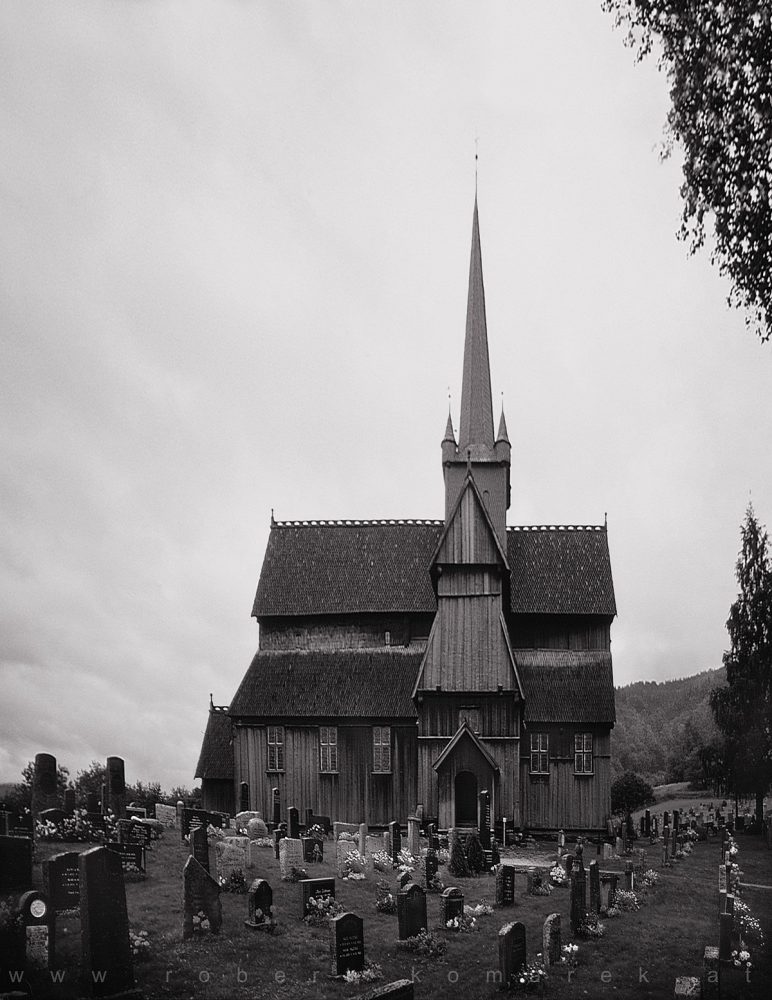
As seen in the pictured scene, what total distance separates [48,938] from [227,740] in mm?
28574

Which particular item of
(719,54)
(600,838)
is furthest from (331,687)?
(719,54)

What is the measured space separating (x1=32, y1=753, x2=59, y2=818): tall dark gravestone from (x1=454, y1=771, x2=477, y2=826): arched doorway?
16092mm

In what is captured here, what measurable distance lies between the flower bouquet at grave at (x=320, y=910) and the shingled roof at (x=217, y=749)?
22.4 metres

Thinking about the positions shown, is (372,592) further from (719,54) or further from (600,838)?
(719,54)

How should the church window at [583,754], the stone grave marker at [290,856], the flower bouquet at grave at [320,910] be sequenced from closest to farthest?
the flower bouquet at grave at [320,910], the stone grave marker at [290,856], the church window at [583,754]

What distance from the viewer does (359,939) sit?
15.3 meters

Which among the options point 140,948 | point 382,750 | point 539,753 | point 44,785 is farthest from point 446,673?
point 140,948

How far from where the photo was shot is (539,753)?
37.8 m

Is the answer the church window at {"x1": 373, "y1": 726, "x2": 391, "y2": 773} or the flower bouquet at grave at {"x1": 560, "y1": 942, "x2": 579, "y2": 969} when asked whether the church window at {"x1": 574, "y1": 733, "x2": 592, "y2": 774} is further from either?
the flower bouquet at grave at {"x1": 560, "y1": 942, "x2": 579, "y2": 969}

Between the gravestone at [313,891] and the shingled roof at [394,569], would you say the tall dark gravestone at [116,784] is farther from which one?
the shingled roof at [394,569]

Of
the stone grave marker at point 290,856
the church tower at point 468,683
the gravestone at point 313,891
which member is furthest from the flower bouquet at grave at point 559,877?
the church tower at point 468,683

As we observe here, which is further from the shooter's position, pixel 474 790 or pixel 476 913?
pixel 474 790

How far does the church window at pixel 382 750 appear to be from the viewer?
125ft

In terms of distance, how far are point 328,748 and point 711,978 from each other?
25.4m
